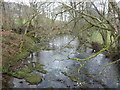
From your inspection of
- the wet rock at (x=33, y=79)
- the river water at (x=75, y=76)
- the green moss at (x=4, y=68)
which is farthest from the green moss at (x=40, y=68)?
the green moss at (x=4, y=68)

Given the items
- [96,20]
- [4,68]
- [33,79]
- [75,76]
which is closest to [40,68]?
[33,79]

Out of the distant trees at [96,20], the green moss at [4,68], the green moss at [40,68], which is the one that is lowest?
the green moss at [40,68]

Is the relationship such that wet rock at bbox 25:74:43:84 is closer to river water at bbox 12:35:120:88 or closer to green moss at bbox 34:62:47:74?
river water at bbox 12:35:120:88

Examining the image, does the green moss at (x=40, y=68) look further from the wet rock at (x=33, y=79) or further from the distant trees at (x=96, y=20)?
the distant trees at (x=96, y=20)

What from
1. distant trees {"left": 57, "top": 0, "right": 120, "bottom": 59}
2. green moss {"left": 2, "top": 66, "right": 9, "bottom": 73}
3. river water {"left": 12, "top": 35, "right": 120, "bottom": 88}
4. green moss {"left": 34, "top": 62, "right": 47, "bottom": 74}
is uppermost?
distant trees {"left": 57, "top": 0, "right": 120, "bottom": 59}

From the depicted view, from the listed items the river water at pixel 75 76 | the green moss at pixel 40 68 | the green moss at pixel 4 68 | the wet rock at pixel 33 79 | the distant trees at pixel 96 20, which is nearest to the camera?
the distant trees at pixel 96 20

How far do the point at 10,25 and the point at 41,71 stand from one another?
29.9ft

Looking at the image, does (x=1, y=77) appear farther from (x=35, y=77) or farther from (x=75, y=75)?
(x=75, y=75)

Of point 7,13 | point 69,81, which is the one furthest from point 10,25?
point 69,81

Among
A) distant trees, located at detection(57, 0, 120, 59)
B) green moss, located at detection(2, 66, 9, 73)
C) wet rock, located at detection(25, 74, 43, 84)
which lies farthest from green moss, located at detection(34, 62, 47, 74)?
distant trees, located at detection(57, 0, 120, 59)

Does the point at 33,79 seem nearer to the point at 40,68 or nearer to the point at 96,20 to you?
the point at 40,68

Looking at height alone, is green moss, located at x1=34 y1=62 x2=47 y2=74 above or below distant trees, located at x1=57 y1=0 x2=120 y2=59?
below

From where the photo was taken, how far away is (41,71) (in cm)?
866

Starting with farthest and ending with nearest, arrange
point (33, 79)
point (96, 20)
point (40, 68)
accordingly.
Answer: point (40, 68)
point (33, 79)
point (96, 20)
